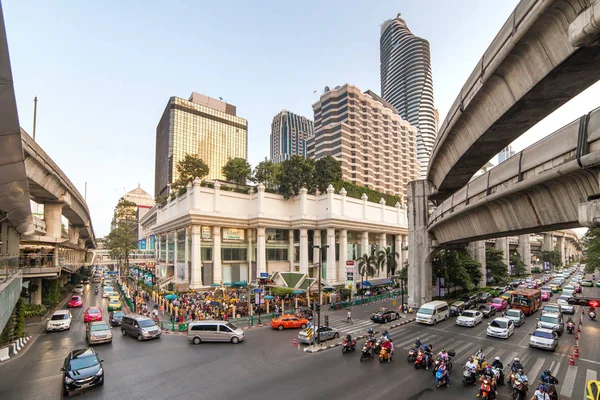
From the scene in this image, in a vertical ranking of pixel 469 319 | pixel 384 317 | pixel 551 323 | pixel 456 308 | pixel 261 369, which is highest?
pixel 261 369

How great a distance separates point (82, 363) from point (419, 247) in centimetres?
2852

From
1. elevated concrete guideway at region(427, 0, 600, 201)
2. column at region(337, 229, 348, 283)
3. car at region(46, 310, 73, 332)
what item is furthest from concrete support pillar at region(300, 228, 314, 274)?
elevated concrete guideway at region(427, 0, 600, 201)

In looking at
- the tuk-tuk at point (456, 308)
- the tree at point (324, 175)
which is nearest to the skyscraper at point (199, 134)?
the tree at point (324, 175)

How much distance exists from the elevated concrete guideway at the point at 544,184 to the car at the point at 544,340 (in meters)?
8.77

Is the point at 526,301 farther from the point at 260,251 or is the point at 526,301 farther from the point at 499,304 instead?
the point at 260,251

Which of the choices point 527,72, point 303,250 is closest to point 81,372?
point 527,72

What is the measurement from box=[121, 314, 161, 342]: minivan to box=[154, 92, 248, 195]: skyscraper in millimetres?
113032

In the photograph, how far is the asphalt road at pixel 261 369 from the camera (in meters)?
13.8

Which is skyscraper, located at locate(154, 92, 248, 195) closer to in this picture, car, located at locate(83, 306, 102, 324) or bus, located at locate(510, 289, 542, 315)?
car, located at locate(83, 306, 102, 324)

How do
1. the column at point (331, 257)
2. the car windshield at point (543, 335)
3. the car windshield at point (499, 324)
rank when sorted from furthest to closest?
the column at point (331, 257)
the car windshield at point (499, 324)
the car windshield at point (543, 335)

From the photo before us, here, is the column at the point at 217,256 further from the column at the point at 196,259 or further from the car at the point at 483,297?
the car at the point at 483,297

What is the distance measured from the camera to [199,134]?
147375 millimetres

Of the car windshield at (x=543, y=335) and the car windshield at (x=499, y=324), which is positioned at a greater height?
the car windshield at (x=543, y=335)

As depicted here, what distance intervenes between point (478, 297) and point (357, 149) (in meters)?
70.8
